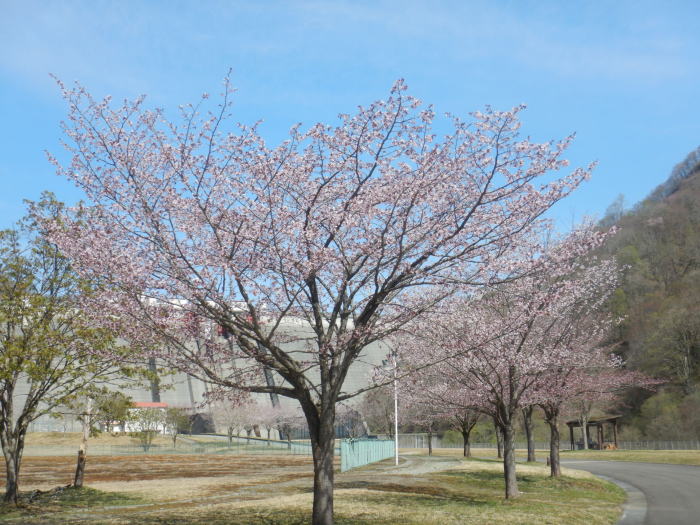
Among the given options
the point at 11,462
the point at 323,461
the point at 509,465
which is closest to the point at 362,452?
the point at 509,465

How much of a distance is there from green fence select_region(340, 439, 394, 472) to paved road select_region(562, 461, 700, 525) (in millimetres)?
13077

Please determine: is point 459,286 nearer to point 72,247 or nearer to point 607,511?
point 72,247

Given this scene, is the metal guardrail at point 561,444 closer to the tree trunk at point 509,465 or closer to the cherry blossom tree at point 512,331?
the cherry blossom tree at point 512,331

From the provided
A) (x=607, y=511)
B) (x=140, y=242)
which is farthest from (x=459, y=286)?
(x=607, y=511)

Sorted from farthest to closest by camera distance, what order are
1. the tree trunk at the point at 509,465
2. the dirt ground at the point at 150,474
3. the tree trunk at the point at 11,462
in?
the dirt ground at the point at 150,474 < the tree trunk at the point at 509,465 < the tree trunk at the point at 11,462

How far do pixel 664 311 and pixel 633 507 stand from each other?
223 ft

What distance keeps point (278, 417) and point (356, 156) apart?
313ft

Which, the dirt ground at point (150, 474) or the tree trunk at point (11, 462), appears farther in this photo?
the dirt ground at point (150, 474)

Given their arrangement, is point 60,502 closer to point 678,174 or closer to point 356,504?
point 356,504

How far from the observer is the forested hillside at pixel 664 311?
68.3 metres

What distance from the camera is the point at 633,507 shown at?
1916 cm

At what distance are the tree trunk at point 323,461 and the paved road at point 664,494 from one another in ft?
29.5

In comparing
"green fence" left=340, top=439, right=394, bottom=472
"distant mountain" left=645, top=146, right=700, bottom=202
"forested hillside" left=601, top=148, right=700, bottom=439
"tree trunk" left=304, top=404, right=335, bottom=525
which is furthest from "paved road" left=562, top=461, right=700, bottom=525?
"distant mountain" left=645, top=146, right=700, bottom=202

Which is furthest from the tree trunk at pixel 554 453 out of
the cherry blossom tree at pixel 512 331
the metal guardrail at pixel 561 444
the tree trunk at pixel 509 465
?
the metal guardrail at pixel 561 444
